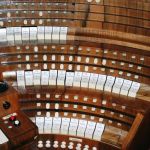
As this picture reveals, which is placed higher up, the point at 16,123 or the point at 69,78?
the point at 69,78

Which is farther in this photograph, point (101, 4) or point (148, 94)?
point (101, 4)

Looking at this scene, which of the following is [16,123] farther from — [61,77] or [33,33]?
[33,33]

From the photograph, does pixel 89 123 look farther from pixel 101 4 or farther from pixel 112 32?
pixel 101 4

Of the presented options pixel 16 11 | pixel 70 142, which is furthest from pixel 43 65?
pixel 70 142

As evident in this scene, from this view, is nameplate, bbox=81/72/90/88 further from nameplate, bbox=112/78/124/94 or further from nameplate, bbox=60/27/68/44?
nameplate, bbox=60/27/68/44

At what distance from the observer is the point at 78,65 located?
14.5 ft

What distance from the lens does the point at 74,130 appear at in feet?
14.6

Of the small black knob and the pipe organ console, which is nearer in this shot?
the small black knob

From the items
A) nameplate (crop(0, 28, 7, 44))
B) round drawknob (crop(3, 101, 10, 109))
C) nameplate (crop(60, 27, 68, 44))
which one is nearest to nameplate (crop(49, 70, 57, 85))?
nameplate (crop(60, 27, 68, 44))

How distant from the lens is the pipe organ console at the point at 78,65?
4.25 metres

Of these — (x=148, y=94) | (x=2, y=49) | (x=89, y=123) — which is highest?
(x=2, y=49)

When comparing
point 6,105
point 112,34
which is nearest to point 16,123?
point 6,105

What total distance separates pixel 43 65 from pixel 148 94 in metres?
1.65

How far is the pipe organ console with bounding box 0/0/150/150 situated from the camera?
4246mm
